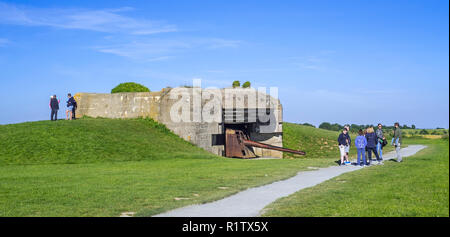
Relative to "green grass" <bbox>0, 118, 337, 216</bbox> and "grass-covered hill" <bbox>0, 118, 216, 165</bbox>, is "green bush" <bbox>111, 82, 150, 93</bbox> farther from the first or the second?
"grass-covered hill" <bbox>0, 118, 216, 165</bbox>

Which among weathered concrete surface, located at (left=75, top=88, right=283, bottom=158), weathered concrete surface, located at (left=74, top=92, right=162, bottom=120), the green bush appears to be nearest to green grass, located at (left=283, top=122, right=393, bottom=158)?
weathered concrete surface, located at (left=75, top=88, right=283, bottom=158)

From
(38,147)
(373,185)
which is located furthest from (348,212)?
(38,147)

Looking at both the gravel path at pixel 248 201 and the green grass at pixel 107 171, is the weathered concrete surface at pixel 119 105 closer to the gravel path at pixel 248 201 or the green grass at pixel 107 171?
the green grass at pixel 107 171

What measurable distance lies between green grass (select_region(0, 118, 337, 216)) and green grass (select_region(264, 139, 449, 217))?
230 cm

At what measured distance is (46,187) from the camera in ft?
44.5

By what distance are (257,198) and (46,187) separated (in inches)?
255

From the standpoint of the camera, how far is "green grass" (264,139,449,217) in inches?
360

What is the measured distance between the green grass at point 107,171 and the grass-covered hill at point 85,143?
0.04 metres

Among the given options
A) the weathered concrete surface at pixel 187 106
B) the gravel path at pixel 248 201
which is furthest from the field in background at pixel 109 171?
the weathered concrete surface at pixel 187 106

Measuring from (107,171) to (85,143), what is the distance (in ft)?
25.0

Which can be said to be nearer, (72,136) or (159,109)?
(72,136)

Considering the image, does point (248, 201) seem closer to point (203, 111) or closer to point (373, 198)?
point (373, 198)
